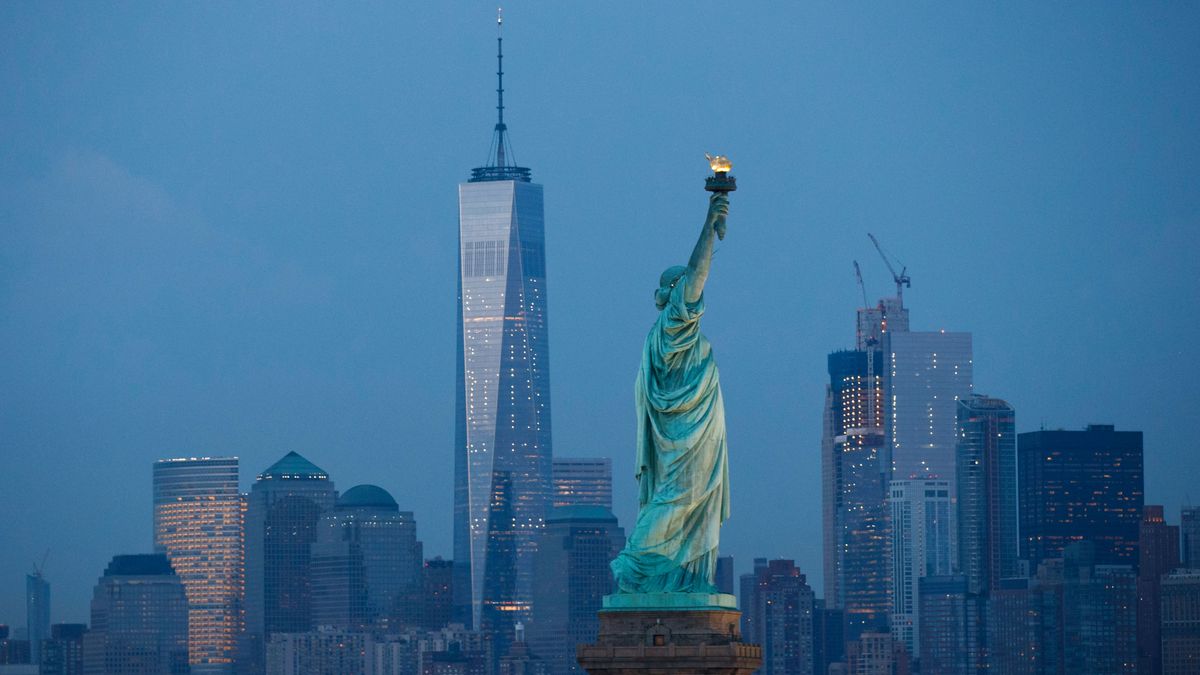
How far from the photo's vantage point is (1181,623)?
189125mm

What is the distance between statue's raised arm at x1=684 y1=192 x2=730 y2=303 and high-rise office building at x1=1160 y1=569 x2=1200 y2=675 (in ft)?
476

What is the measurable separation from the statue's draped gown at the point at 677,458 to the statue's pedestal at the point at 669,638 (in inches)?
15.8

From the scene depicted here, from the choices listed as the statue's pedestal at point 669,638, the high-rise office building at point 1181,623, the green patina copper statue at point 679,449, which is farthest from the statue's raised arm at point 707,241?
the high-rise office building at point 1181,623

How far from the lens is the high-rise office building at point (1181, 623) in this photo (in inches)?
7259

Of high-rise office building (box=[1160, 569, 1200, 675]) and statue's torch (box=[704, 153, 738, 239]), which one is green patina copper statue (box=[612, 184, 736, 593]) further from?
high-rise office building (box=[1160, 569, 1200, 675])

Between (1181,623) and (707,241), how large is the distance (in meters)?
153

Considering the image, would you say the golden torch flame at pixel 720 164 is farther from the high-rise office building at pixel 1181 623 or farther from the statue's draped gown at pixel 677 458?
the high-rise office building at pixel 1181 623

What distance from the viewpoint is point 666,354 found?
41.0 m

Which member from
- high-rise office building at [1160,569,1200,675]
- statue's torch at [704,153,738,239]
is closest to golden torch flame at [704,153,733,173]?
statue's torch at [704,153,738,239]

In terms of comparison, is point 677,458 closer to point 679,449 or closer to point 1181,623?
point 679,449

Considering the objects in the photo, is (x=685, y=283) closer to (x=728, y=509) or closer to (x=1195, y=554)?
(x=728, y=509)

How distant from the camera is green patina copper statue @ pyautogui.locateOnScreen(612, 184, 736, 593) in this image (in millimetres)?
40625

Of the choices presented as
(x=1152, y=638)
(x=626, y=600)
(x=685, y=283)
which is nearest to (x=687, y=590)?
(x=626, y=600)

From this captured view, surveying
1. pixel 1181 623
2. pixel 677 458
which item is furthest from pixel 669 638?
pixel 1181 623
